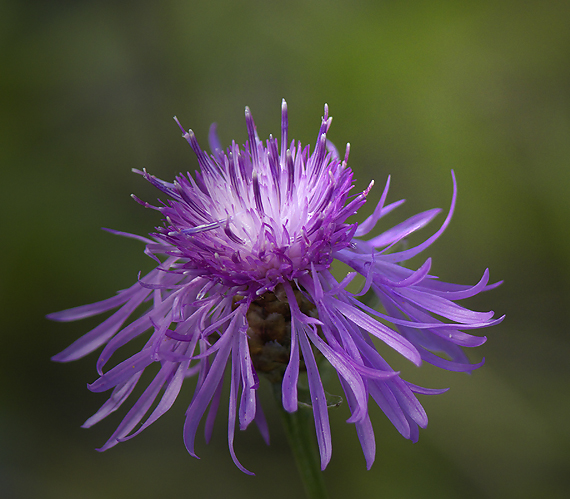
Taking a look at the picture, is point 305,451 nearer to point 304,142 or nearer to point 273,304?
point 273,304

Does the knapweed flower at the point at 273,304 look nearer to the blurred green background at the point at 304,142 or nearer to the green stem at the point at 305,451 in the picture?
the green stem at the point at 305,451

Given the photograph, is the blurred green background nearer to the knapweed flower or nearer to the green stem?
the green stem

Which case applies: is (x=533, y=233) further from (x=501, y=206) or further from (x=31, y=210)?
(x=31, y=210)

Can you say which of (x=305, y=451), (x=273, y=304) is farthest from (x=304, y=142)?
(x=305, y=451)

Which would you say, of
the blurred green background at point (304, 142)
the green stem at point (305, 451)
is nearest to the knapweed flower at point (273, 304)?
the green stem at point (305, 451)

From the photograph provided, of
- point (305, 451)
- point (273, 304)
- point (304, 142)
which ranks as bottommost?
point (305, 451)

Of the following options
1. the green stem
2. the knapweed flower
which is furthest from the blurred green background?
the knapweed flower

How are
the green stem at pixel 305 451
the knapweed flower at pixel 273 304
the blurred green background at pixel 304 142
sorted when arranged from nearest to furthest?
the knapweed flower at pixel 273 304, the green stem at pixel 305 451, the blurred green background at pixel 304 142
